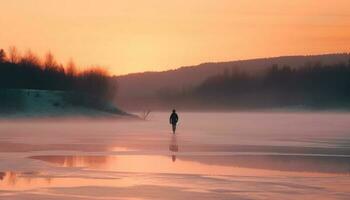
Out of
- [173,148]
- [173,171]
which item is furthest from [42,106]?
[173,171]

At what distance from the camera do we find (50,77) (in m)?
112

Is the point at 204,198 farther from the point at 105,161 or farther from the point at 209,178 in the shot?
the point at 105,161

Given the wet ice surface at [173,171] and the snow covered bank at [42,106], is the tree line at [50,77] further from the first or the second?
the wet ice surface at [173,171]

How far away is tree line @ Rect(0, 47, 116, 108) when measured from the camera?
351 feet

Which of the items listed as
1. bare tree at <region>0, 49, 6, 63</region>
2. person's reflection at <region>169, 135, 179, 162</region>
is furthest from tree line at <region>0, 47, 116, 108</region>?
person's reflection at <region>169, 135, 179, 162</region>

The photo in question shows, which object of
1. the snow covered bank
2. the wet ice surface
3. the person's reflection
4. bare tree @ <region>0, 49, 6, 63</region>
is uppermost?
bare tree @ <region>0, 49, 6, 63</region>

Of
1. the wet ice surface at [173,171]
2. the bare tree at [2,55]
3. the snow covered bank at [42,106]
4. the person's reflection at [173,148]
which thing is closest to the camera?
the wet ice surface at [173,171]

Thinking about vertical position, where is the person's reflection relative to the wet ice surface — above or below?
above

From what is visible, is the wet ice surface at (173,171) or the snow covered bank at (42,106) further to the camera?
the snow covered bank at (42,106)

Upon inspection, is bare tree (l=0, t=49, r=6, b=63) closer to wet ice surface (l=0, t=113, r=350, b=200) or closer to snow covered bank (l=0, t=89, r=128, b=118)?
snow covered bank (l=0, t=89, r=128, b=118)

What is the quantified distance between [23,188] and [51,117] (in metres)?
66.2

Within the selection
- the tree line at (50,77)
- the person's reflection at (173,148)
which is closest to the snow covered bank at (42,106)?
the tree line at (50,77)

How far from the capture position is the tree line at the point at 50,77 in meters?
107

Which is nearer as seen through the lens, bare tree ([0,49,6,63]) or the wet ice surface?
the wet ice surface
